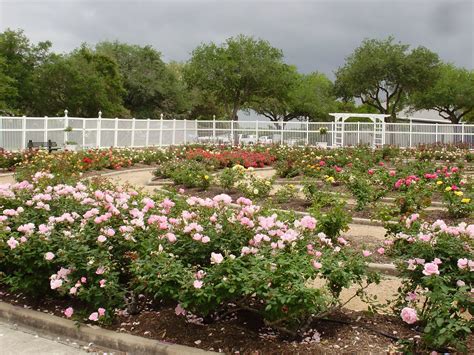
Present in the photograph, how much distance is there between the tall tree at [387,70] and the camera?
4806 cm

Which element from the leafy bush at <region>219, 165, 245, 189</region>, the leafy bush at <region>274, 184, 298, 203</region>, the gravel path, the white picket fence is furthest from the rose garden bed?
the white picket fence

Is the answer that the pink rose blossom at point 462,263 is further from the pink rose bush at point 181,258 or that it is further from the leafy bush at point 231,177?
the leafy bush at point 231,177

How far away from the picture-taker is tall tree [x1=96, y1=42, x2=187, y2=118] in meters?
57.8

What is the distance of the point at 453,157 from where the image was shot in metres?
22.9

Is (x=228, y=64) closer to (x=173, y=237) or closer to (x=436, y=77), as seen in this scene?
(x=436, y=77)

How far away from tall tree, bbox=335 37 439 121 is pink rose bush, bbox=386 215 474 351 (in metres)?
45.9

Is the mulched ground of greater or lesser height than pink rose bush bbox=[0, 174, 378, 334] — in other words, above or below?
below

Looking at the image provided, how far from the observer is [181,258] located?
446cm

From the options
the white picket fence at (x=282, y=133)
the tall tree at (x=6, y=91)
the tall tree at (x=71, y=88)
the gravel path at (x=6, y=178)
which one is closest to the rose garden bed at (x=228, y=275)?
the gravel path at (x=6, y=178)

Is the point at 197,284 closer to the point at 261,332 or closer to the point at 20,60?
the point at 261,332

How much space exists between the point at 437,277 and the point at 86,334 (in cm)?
270

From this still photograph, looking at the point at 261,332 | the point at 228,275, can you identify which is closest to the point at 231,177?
the point at 261,332

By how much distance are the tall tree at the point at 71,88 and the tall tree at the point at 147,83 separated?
7.59 meters

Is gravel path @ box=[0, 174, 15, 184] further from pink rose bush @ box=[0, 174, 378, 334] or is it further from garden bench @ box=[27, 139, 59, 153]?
pink rose bush @ box=[0, 174, 378, 334]
